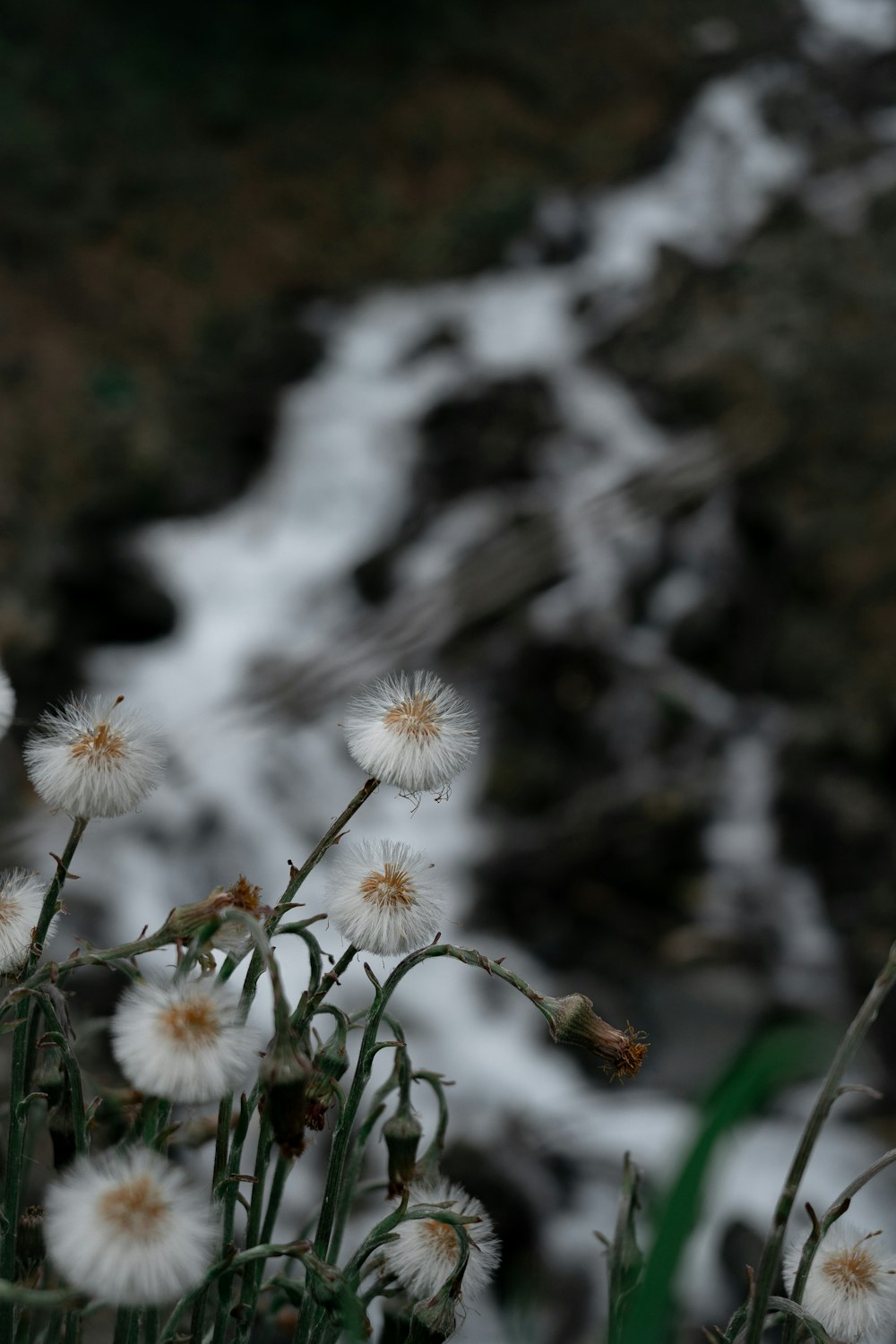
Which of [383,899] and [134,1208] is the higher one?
[383,899]

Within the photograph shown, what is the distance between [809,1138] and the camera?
50 cm

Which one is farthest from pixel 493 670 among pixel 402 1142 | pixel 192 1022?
pixel 192 1022

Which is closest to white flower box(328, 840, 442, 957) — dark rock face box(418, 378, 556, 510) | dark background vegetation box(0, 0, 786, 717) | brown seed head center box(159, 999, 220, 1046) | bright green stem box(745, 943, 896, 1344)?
brown seed head center box(159, 999, 220, 1046)

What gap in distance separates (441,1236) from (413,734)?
0.28 meters

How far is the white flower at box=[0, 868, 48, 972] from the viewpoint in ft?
2.12

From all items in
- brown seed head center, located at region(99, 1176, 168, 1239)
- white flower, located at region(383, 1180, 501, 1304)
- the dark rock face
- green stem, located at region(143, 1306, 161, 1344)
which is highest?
the dark rock face

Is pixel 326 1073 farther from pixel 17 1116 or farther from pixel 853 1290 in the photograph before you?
pixel 853 1290

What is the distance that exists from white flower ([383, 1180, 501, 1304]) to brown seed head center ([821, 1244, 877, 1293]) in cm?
19

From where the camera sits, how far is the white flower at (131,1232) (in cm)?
48

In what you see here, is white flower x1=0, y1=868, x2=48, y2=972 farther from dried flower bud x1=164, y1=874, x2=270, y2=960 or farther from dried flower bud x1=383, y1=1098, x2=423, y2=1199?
dried flower bud x1=383, y1=1098, x2=423, y2=1199

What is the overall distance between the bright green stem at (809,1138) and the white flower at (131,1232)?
0.25 metres

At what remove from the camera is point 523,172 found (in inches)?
238

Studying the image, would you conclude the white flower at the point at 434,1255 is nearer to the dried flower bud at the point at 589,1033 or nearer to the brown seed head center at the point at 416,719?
the dried flower bud at the point at 589,1033

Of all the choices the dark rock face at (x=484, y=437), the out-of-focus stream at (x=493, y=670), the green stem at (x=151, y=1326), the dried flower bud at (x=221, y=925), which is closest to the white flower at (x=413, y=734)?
the dried flower bud at (x=221, y=925)
